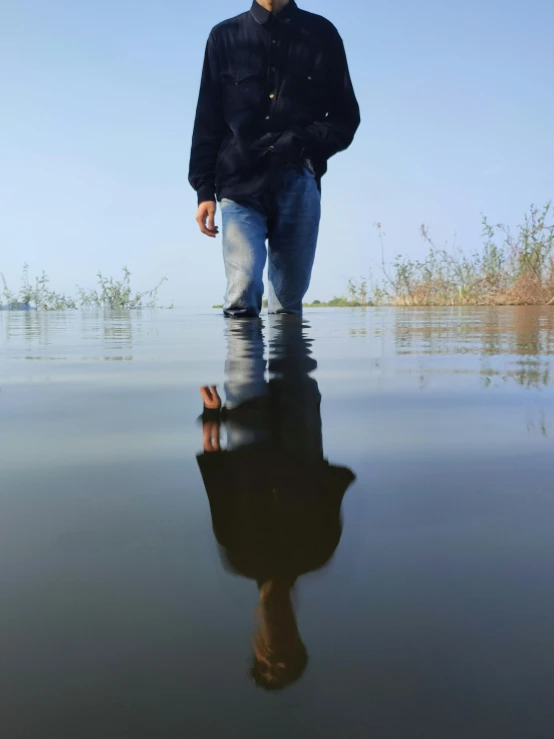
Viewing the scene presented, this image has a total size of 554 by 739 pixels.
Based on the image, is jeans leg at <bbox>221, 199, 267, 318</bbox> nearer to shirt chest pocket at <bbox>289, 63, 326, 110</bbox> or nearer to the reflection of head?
shirt chest pocket at <bbox>289, 63, 326, 110</bbox>

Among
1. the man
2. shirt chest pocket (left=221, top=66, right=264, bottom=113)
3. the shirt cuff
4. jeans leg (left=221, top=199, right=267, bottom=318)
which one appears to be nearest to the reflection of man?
jeans leg (left=221, top=199, right=267, bottom=318)

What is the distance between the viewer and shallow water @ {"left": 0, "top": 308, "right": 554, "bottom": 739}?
1.05 ft

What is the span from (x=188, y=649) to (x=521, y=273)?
11.1 metres

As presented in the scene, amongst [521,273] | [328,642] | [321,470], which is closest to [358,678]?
[328,642]

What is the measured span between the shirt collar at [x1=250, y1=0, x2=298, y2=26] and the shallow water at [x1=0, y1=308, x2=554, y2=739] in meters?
3.42

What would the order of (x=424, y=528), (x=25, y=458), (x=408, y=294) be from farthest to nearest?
(x=408, y=294) → (x=25, y=458) → (x=424, y=528)

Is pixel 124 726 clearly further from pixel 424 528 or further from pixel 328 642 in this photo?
pixel 424 528

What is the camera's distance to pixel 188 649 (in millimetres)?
361

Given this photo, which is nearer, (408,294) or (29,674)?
(29,674)

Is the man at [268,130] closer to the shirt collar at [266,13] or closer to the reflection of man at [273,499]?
the shirt collar at [266,13]

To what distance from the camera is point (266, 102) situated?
3869 millimetres

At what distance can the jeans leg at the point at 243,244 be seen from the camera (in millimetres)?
3807

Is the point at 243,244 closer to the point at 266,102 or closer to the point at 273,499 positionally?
the point at 266,102

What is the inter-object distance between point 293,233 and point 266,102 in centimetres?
69
